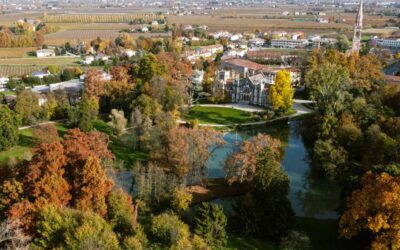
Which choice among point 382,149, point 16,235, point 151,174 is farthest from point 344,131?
point 16,235

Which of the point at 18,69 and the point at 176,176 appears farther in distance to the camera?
the point at 18,69

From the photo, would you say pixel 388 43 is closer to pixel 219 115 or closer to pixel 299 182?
pixel 219 115

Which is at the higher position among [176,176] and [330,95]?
[330,95]

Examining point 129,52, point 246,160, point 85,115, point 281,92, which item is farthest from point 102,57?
point 246,160

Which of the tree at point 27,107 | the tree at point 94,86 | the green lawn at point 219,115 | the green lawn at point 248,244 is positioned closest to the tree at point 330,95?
the green lawn at point 219,115

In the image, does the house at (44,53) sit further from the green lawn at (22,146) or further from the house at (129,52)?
the green lawn at (22,146)

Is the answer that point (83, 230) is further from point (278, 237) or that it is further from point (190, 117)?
point (190, 117)

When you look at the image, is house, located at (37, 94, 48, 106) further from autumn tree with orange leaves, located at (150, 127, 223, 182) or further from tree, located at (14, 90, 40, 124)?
autumn tree with orange leaves, located at (150, 127, 223, 182)

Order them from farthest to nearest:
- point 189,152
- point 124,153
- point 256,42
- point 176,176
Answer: point 256,42 → point 124,153 → point 189,152 → point 176,176
